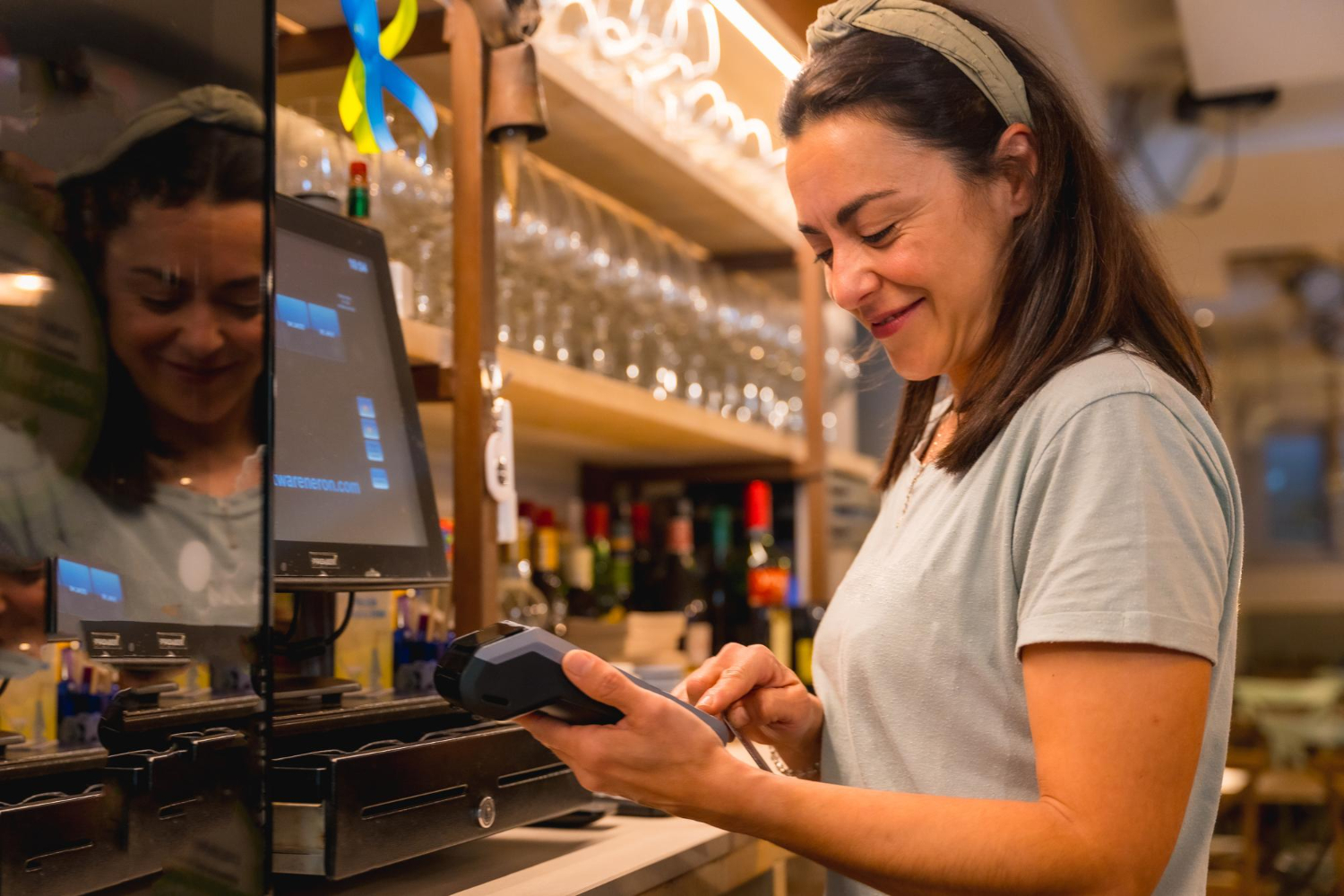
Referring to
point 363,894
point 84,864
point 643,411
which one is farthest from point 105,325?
point 643,411

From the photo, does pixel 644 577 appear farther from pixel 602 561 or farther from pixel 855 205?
pixel 855 205

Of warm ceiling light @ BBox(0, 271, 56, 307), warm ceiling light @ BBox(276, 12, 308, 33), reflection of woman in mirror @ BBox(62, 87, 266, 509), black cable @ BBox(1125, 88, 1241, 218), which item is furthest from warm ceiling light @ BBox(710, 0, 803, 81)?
black cable @ BBox(1125, 88, 1241, 218)

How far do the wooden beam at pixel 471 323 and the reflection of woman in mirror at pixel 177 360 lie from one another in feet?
2.32

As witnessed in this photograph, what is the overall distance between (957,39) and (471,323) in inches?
27.0

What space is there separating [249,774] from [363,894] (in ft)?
1.03

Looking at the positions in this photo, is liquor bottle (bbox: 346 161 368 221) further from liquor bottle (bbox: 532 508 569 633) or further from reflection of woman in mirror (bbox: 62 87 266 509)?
liquor bottle (bbox: 532 508 569 633)

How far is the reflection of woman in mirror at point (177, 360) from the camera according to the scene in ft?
2.39

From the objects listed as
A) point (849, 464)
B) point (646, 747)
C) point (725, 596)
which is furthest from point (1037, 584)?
point (849, 464)

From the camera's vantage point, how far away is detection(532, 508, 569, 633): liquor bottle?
2.01 meters

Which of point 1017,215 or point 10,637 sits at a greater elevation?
point 1017,215

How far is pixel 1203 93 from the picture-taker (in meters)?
4.22

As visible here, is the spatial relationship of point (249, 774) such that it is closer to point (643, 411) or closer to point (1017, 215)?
point (1017, 215)

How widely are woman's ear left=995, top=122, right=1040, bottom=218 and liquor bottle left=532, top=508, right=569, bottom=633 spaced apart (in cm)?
112

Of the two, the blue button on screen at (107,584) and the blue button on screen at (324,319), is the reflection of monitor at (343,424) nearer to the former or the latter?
the blue button on screen at (324,319)
